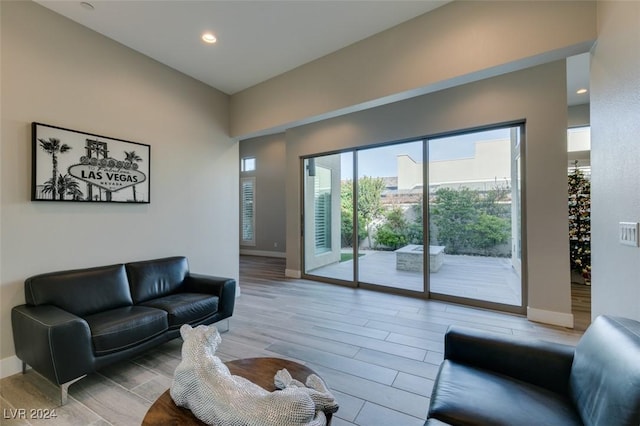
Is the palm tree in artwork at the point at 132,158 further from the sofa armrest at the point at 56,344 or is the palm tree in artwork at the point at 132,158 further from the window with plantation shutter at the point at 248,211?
the window with plantation shutter at the point at 248,211

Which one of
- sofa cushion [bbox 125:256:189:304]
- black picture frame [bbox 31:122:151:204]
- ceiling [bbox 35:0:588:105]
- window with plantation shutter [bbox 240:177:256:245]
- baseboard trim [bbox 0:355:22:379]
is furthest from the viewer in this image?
window with plantation shutter [bbox 240:177:256:245]

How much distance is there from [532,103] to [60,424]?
516 centimetres

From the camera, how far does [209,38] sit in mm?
2912

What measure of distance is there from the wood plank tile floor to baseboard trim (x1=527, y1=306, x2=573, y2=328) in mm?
131

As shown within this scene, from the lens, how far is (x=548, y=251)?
3162 mm

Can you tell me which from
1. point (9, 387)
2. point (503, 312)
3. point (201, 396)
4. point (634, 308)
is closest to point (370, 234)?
point (503, 312)

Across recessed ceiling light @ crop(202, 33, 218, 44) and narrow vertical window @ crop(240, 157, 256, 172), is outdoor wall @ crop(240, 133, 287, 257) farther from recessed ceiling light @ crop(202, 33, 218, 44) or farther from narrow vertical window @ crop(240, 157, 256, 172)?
recessed ceiling light @ crop(202, 33, 218, 44)

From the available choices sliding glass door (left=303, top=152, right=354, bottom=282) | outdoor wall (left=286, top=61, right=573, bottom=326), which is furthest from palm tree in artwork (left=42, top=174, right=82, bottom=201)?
outdoor wall (left=286, top=61, right=573, bottom=326)

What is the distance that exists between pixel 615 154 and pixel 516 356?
135 cm

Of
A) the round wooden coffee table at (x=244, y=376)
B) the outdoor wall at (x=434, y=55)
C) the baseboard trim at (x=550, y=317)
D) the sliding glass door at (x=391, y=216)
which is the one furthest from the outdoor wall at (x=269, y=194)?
the round wooden coffee table at (x=244, y=376)

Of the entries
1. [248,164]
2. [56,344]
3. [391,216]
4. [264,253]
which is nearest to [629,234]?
[391,216]

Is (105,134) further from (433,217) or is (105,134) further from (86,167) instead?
(433,217)

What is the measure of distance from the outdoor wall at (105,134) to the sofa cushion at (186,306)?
739 millimetres

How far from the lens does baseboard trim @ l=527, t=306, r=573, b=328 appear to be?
3.05m
